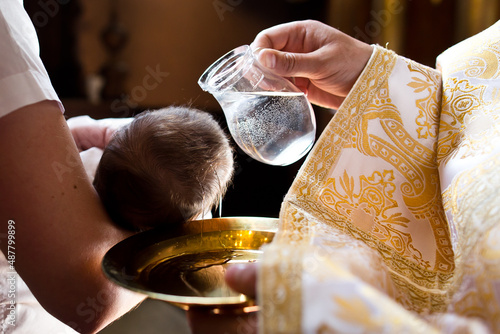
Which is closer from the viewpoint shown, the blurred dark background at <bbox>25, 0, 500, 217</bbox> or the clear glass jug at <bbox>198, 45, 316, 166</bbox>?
the clear glass jug at <bbox>198, 45, 316, 166</bbox>

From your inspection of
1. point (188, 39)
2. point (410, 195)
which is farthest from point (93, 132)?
point (188, 39)

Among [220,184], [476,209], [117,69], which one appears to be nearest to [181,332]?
[220,184]

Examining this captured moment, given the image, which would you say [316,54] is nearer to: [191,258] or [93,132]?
[191,258]

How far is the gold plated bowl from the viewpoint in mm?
551

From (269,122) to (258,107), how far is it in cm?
3

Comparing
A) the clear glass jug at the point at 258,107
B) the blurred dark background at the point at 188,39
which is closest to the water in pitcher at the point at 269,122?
the clear glass jug at the point at 258,107

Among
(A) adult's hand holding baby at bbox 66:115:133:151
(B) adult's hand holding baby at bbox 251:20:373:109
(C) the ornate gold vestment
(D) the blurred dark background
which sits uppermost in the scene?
(B) adult's hand holding baby at bbox 251:20:373:109

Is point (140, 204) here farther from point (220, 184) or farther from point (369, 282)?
point (369, 282)

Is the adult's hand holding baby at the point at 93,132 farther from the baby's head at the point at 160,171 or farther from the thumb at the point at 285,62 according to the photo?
the thumb at the point at 285,62

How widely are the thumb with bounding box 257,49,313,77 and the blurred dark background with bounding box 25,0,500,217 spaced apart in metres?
1.35

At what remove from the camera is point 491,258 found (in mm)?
447

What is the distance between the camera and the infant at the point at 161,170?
2.51 feet

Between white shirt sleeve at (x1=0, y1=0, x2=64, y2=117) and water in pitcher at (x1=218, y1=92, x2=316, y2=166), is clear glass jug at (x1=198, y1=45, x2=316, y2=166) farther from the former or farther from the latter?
white shirt sleeve at (x1=0, y1=0, x2=64, y2=117)

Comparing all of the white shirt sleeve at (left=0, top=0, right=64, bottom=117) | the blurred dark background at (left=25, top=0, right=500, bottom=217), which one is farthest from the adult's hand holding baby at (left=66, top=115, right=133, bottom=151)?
the blurred dark background at (left=25, top=0, right=500, bottom=217)
